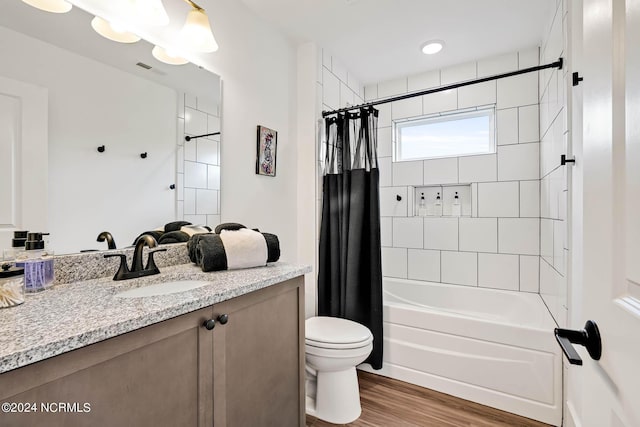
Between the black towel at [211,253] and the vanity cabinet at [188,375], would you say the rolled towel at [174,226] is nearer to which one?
the black towel at [211,253]

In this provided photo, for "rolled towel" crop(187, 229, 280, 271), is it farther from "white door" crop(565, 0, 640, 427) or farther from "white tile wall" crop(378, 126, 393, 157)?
"white tile wall" crop(378, 126, 393, 157)

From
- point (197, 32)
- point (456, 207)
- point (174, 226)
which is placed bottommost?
point (174, 226)

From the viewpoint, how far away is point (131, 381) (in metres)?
0.72

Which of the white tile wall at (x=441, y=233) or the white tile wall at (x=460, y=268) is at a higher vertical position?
the white tile wall at (x=441, y=233)

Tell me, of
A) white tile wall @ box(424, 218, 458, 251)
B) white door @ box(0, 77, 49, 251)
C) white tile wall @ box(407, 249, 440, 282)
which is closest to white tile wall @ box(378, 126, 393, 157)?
white tile wall @ box(424, 218, 458, 251)

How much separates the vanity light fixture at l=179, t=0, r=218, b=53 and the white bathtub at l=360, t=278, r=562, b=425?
1.97 m

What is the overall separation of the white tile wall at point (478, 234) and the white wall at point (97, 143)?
7.78ft

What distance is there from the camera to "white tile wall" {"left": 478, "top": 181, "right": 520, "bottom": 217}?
8.02ft

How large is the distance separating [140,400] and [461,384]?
186cm

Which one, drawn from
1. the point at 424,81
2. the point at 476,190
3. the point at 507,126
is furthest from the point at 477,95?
the point at 476,190

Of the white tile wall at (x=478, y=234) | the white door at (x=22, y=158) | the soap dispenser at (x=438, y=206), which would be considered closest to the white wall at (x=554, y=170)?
the white tile wall at (x=478, y=234)

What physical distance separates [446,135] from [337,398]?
2.38 meters

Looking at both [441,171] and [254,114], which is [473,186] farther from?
[254,114]

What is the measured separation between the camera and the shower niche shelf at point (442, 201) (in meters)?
2.67
